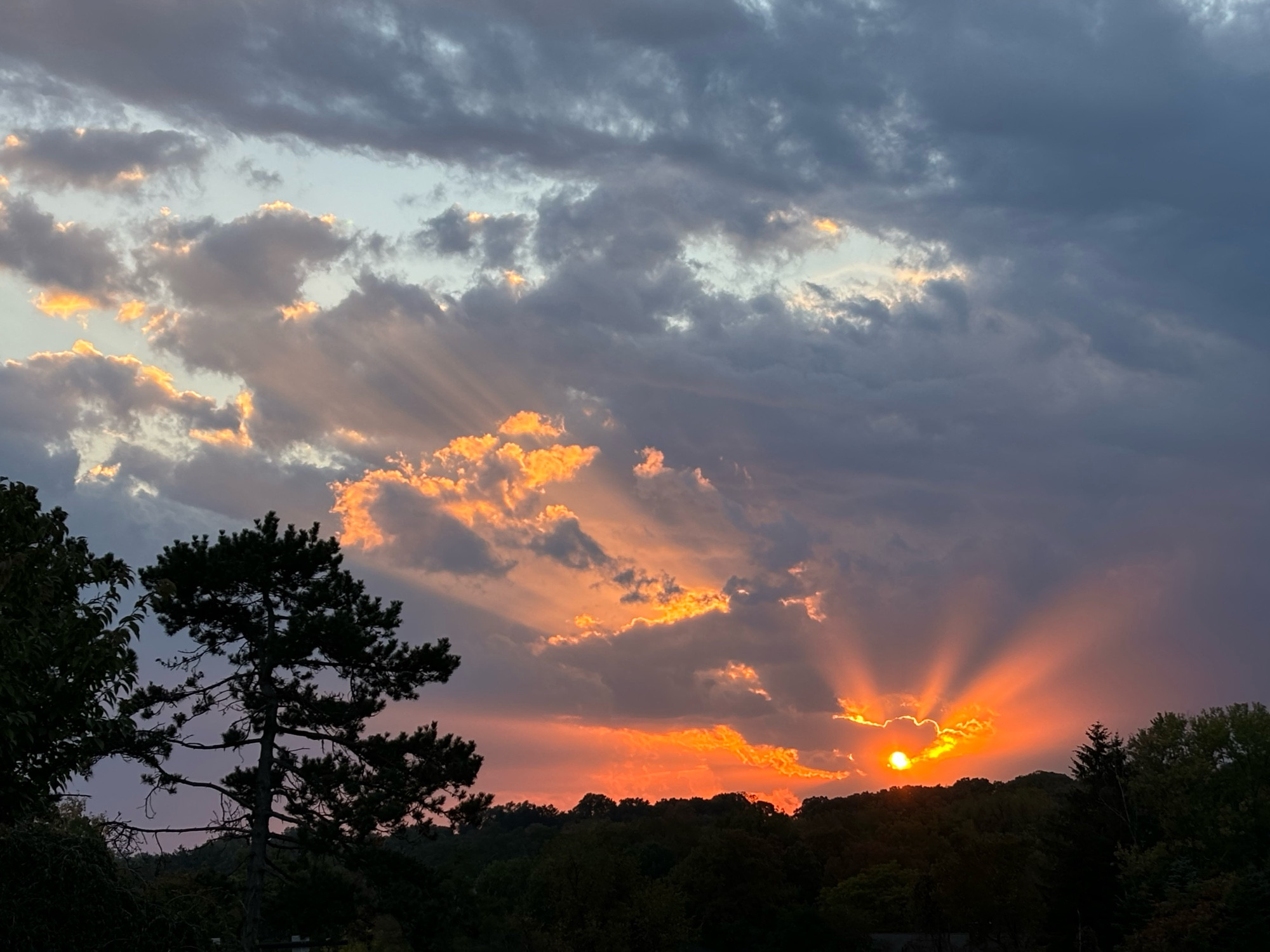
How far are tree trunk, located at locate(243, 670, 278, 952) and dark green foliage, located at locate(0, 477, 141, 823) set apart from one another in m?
24.0

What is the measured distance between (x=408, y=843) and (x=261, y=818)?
5.04 metres

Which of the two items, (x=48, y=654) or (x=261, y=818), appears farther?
(x=261, y=818)

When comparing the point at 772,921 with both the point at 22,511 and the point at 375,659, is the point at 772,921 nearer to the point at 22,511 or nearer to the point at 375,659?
the point at 375,659

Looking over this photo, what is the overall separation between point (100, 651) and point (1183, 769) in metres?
60.6

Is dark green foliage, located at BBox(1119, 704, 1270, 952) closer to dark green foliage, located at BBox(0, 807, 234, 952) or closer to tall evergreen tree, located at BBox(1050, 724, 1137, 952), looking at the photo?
tall evergreen tree, located at BBox(1050, 724, 1137, 952)

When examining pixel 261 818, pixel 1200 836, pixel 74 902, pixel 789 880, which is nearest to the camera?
pixel 74 902

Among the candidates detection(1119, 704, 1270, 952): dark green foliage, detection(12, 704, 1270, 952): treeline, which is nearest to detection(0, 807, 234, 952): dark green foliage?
detection(12, 704, 1270, 952): treeline

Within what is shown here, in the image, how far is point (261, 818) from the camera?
38.9m

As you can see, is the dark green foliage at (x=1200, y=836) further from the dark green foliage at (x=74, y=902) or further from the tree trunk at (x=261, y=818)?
the dark green foliage at (x=74, y=902)

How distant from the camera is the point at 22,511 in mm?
15672

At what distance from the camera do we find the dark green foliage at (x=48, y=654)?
14.0m

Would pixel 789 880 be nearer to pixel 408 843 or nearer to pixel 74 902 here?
pixel 408 843

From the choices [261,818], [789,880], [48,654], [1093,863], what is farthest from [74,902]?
[789,880]

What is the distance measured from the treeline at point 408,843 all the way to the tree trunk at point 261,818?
0.08 metres
